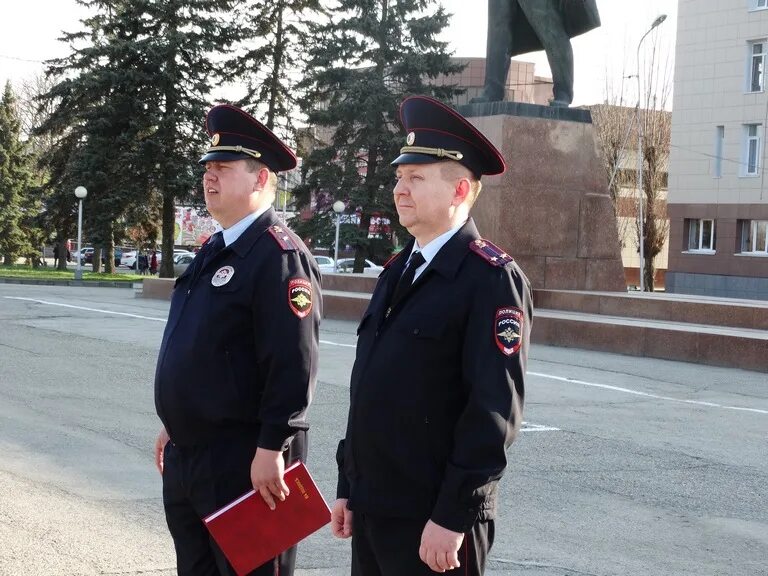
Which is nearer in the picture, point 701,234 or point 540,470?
point 540,470

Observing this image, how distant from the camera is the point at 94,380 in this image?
35.8 ft

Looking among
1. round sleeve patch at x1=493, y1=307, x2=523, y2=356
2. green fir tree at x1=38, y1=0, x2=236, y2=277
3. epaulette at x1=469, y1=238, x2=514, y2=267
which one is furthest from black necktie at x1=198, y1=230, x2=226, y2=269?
green fir tree at x1=38, y1=0, x2=236, y2=277

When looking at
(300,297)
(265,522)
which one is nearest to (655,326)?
(300,297)

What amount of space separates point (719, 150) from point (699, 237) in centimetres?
408

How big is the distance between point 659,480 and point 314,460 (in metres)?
2.25

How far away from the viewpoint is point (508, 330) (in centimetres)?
282

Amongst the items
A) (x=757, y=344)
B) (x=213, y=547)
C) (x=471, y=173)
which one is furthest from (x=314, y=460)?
(x=757, y=344)

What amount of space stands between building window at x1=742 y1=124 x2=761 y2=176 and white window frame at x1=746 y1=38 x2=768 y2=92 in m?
1.63

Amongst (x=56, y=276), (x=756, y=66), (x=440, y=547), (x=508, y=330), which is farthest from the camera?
(x=756, y=66)

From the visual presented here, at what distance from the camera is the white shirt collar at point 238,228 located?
362cm

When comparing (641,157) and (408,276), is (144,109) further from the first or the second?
(408,276)

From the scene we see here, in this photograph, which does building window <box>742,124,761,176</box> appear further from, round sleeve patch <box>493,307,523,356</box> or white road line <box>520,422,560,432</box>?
round sleeve patch <box>493,307,523,356</box>

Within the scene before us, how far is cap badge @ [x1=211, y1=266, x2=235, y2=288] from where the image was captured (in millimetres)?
3479

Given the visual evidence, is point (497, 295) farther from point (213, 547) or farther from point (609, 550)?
point (609, 550)
